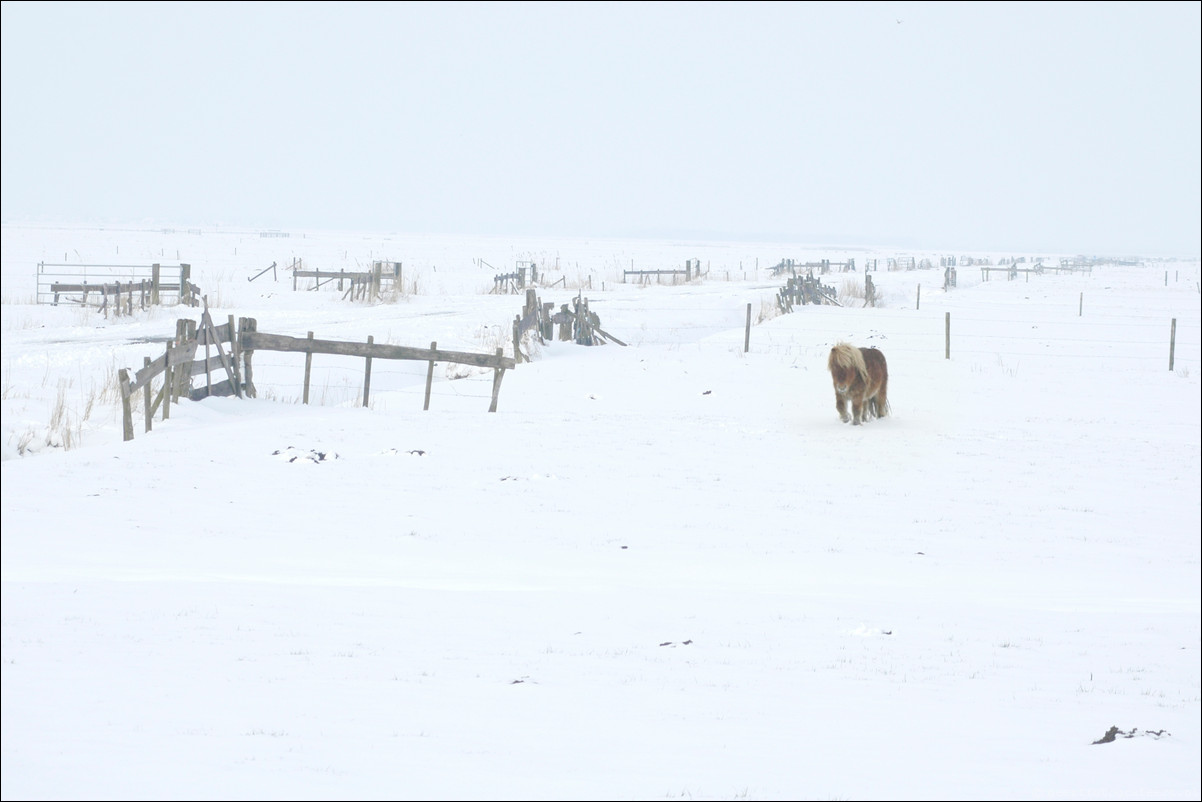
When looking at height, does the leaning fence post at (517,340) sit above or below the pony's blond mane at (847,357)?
below

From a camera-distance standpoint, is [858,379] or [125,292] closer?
[858,379]

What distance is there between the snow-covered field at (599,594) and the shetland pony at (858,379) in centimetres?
40

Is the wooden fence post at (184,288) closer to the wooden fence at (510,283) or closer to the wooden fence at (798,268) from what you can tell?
the wooden fence at (510,283)

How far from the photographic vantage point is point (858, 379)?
15.9 meters

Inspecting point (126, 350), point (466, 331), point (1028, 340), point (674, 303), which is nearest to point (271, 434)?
point (126, 350)

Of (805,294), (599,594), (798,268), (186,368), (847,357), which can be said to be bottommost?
(599,594)

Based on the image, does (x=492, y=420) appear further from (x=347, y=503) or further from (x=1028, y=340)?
(x=1028, y=340)

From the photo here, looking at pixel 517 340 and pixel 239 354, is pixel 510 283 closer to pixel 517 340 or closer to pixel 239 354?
pixel 517 340

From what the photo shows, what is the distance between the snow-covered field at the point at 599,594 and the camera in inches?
197

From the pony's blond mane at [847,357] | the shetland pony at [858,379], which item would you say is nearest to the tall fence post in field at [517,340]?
the shetland pony at [858,379]

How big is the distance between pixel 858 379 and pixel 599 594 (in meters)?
8.79

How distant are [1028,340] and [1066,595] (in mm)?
23247

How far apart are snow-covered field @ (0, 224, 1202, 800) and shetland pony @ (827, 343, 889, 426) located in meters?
0.40

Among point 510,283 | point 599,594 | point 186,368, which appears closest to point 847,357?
point 599,594
